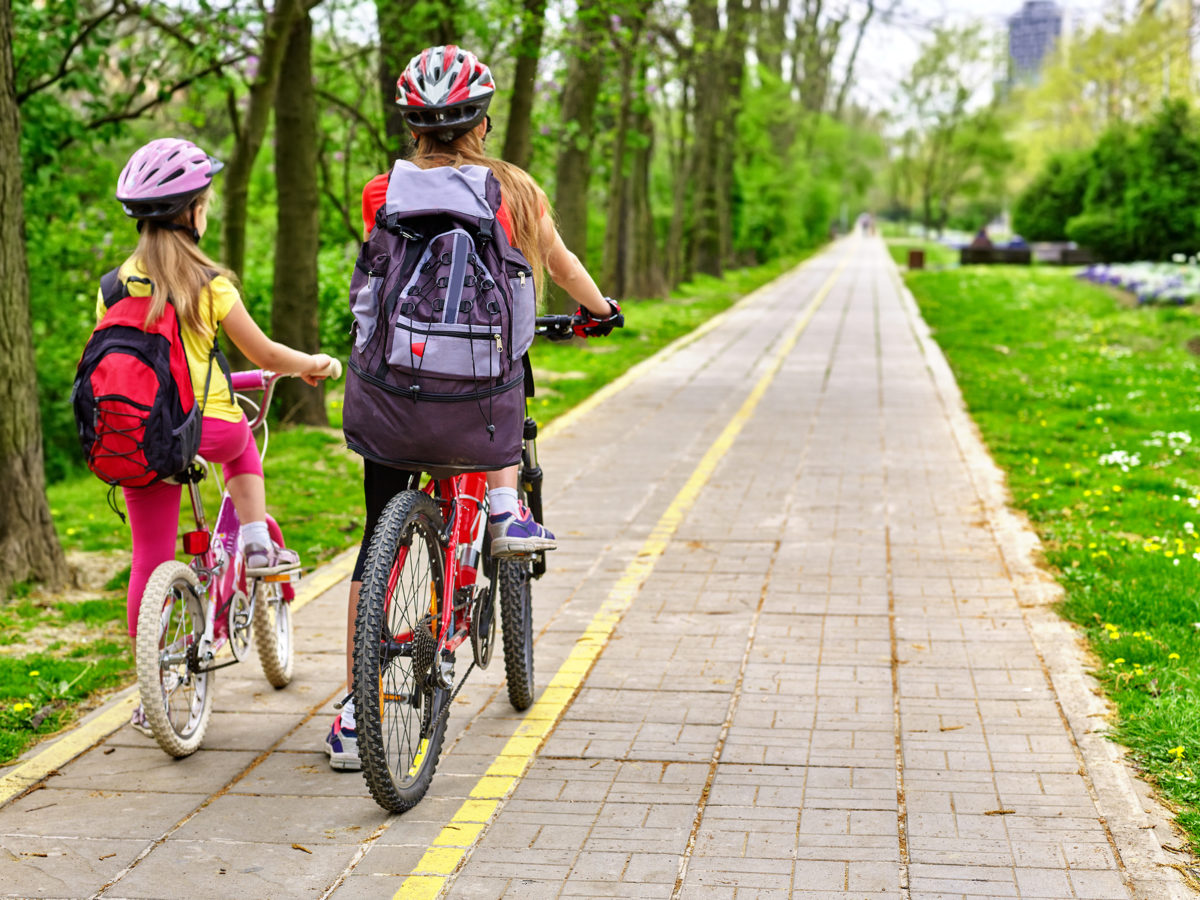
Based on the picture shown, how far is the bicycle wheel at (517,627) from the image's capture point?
4852 millimetres

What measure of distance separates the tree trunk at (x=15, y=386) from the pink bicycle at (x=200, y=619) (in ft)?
6.41

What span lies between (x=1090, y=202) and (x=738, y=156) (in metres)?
10.4

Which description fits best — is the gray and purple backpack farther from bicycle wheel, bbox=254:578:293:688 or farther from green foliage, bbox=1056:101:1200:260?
green foliage, bbox=1056:101:1200:260

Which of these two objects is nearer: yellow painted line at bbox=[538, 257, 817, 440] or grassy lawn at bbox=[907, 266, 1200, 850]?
grassy lawn at bbox=[907, 266, 1200, 850]

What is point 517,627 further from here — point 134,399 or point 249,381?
point 134,399

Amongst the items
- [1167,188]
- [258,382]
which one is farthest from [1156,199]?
[258,382]

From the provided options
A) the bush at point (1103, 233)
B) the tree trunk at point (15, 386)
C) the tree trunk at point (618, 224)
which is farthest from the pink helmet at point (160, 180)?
the bush at point (1103, 233)

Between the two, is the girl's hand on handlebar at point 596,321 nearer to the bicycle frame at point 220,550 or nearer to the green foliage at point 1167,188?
the bicycle frame at point 220,550

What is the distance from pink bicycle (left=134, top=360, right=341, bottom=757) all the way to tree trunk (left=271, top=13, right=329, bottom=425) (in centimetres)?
613

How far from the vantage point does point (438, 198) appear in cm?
390

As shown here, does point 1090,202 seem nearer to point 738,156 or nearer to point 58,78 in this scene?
point 738,156

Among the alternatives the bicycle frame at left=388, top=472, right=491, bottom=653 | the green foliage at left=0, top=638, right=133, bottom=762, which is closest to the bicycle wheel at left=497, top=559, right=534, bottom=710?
the bicycle frame at left=388, top=472, right=491, bottom=653

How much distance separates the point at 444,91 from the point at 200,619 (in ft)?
6.30

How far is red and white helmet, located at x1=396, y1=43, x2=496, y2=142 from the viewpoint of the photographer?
157 inches
